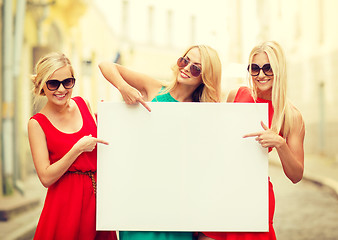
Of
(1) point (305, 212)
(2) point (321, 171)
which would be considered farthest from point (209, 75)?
(2) point (321, 171)

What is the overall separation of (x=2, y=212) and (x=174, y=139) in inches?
154

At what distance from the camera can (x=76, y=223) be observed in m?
2.30

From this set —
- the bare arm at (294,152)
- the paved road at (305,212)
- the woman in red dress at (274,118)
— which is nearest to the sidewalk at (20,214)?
the paved road at (305,212)

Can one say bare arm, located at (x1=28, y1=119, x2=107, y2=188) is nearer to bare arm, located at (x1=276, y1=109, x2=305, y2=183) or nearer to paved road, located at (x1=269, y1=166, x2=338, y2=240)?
bare arm, located at (x1=276, y1=109, x2=305, y2=183)

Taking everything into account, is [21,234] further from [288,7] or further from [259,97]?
[288,7]

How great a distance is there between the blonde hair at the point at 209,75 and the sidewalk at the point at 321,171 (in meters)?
6.02

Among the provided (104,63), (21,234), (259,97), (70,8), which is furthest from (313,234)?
(70,8)

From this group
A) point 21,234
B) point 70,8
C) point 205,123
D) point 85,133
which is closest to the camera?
point 205,123

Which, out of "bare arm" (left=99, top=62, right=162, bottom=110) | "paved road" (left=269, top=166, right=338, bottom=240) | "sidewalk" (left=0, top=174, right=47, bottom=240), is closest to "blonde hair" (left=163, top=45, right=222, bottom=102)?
"bare arm" (left=99, top=62, right=162, bottom=110)

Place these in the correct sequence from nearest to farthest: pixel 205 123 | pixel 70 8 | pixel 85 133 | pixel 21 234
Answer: pixel 205 123 → pixel 85 133 → pixel 21 234 → pixel 70 8

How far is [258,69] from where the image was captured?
2289 mm

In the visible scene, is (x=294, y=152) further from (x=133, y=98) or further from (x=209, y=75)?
(x=133, y=98)

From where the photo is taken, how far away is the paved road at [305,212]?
5633 mm

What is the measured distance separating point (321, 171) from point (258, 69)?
8678 millimetres
